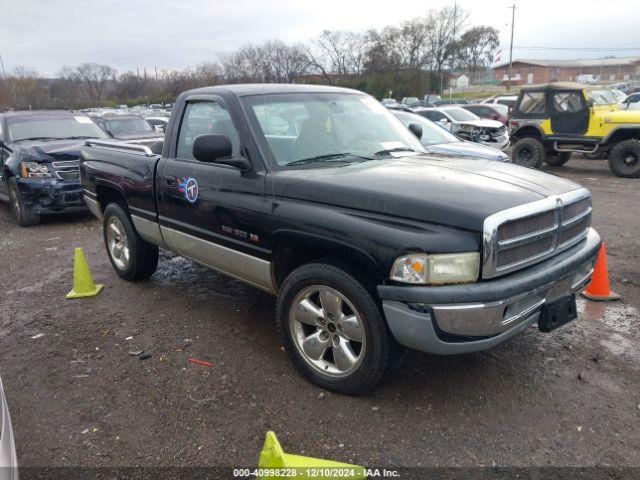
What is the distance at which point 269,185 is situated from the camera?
3404 millimetres

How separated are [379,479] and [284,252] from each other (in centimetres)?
152

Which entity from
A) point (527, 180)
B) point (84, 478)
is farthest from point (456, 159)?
point (84, 478)

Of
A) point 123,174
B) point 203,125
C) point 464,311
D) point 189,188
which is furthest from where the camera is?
point 123,174

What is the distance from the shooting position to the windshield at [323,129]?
3.70 metres

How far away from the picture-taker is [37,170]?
816 cm

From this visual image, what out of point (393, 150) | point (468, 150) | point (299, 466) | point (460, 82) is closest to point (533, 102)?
point (468, 150)

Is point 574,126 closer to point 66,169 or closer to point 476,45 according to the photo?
point 66,169

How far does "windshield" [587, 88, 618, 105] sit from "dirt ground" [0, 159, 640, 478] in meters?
8.86

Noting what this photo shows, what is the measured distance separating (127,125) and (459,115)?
9970mm

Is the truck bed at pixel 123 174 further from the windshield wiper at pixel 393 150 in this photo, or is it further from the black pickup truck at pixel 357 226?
the windshield wiper at pixel 393 150

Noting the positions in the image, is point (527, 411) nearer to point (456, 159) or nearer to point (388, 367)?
point (388, 367)

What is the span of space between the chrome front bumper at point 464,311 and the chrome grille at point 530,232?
0.30ft

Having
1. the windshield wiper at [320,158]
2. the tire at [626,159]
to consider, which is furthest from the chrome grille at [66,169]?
the tire at [626,159]

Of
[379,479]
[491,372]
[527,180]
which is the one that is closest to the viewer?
[379,479]
